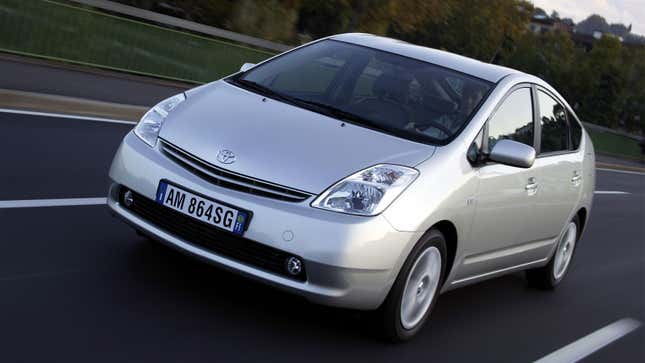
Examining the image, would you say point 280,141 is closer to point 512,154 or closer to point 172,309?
point 172,309

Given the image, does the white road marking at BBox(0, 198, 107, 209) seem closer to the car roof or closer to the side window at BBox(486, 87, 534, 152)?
the car roof

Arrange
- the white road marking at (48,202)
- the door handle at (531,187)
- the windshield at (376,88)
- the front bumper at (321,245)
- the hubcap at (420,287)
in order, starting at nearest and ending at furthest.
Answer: the front bumper at (321,245)
the hubcap at (420,287)
the windshield at (376,88)
the door handle at (531,187)
the white road marking at (48,202)

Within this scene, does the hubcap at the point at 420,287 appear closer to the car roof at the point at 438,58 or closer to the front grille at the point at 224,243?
the front grille at the point at 224,243

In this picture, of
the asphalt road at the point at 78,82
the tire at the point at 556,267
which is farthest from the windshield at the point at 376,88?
the asphalt road at the point at 78,82

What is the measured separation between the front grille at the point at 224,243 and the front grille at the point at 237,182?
222 millimetres

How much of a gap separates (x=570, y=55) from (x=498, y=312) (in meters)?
103

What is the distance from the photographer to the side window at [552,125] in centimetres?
690

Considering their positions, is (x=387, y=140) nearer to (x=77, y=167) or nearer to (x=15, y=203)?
(x=15, y=203)

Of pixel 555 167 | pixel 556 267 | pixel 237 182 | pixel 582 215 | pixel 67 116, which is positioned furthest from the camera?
pixel 67 116

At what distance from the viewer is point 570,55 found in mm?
106000

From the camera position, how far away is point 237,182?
4.90m

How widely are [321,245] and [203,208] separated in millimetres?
625

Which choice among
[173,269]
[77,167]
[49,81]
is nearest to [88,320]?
[173,269]

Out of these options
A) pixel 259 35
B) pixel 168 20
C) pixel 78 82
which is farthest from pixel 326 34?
pixel 78 82
